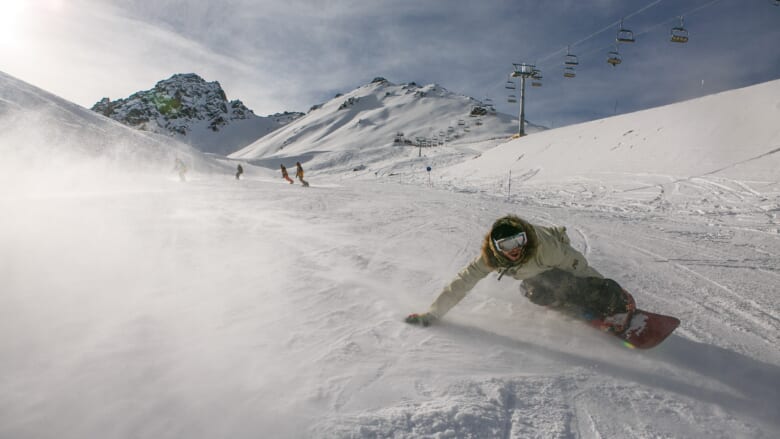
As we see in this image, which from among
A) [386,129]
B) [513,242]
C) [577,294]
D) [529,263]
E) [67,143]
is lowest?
[577,294]

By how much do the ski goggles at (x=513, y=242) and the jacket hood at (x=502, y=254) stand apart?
0.16ft

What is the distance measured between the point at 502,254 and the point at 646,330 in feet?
4.26

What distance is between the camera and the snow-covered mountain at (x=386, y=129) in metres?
61.9

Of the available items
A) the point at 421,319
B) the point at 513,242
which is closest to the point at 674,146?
the point at 513,242

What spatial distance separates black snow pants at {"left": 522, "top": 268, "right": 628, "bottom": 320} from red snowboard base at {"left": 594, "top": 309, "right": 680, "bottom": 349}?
0.14 metres

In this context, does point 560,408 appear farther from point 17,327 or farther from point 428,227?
point 428,227

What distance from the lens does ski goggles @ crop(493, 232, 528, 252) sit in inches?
104

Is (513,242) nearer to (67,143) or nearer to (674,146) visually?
(674,146)

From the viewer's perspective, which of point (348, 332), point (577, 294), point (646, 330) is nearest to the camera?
point (646, 330)

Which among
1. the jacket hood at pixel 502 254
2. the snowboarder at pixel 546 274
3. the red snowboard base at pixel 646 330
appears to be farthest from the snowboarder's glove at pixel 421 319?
the red snowboard base at pixel 646 330

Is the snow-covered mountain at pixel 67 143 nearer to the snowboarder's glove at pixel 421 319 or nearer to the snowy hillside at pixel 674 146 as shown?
the snowboarder's glove at pixel 421 319

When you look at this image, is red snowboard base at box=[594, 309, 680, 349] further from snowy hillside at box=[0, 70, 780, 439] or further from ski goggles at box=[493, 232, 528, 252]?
ski goggles at box=[493, 232, 528, 252]

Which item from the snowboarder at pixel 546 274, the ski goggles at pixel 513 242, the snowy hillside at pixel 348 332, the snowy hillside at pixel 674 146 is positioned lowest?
the snowy hillside at pixel 348 332

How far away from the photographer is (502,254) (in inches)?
106
